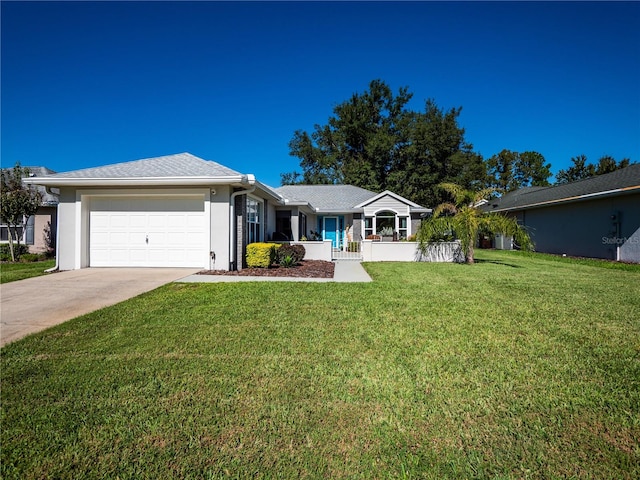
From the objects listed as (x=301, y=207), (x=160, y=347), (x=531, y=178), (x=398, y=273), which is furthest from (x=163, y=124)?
(x=531, y=178)

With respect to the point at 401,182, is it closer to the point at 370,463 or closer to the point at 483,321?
the point at 483,321

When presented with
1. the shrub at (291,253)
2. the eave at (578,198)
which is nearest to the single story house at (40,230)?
the shrub at (291,253)

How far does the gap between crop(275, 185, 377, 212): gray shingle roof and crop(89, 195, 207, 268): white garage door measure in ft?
30.1

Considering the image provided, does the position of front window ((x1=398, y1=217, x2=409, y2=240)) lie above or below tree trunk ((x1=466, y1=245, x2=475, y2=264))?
above

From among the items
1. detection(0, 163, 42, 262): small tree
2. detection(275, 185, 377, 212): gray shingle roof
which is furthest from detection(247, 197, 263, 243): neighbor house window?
detection(0, 163, 42, 262): small tree

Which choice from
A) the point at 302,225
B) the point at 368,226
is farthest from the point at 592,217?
the point at 302,225

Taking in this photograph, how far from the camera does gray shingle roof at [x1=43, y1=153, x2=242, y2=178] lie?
10.3 meters

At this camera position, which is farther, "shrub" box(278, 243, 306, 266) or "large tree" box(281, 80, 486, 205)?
"large tree" box(281, 80, 486, 205)

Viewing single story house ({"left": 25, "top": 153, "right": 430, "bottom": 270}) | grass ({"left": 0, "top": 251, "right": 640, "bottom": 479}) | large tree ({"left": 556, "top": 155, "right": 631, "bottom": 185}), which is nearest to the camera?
grass ({"left": 0, "top": 251, "right": 640, "bottom": 479})

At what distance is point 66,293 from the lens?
6965 mm

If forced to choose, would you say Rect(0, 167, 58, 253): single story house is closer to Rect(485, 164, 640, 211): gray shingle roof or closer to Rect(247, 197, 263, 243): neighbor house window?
Rect(247, 197, 263, 243): neighbor house window

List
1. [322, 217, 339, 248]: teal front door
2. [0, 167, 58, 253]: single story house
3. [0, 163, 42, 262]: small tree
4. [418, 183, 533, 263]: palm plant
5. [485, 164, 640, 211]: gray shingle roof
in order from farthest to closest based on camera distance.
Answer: [322, 217, 339, 248]: teal front door → [0, 167, 58, 253]: single story house → [485, 164, 640, 211]: gray shingle roof → [0, 163, 42, 262]: small tree → [418, 183, 533, 263]: palm plant

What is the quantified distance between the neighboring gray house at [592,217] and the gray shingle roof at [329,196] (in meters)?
10.7

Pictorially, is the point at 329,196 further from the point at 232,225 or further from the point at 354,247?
the point at 232,225
